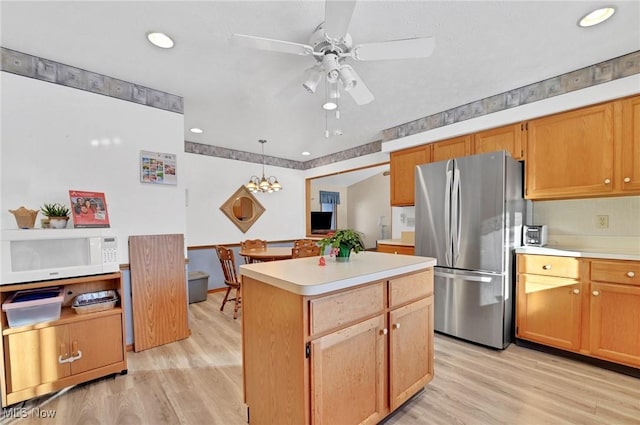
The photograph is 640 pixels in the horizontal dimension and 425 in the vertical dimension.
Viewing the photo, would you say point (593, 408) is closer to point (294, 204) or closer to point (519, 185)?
point (519, 185)

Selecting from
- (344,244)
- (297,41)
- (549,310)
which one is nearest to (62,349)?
(344,244)

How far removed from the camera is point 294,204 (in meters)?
5.91

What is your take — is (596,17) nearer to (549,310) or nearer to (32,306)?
(549,310)

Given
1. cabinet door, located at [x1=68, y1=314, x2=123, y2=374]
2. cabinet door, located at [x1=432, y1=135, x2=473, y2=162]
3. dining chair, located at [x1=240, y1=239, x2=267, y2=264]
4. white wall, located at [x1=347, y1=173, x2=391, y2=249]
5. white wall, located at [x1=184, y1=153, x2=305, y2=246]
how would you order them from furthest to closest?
white wall, located at [x1=347, y1=173, x2=391, y2=249], white wall, located at [x1=184, y1=153, x2=305, y2=246], dining chair, located at [x1=240, y1=239, x2=267, y2=264], cabinet door, located at [x1=432, y1=135, x2=473, y2=162], cabinet door, located at [x1=68, y1=314, x2=123, y2=374]

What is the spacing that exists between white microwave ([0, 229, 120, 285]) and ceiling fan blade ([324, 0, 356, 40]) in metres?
2.10

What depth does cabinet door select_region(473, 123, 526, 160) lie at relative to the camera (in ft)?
8.98

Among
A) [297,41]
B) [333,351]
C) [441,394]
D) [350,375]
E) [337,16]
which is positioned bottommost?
[441,394]

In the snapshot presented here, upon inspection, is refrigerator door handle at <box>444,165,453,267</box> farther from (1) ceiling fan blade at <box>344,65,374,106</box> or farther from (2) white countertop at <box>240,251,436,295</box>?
(1) ceiling fan blade at <box>344,65,374,106</box>

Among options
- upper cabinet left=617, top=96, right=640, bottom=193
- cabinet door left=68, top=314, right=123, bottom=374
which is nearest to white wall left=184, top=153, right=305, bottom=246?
cabinet door left=68, top=314, right=123, bottom=374

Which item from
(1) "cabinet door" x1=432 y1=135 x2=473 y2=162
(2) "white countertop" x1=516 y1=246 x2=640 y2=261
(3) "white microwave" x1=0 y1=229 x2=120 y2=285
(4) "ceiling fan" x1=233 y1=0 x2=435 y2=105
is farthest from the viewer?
(1) "cabinet door" x1=432 y1=135 x2=473 y2=162

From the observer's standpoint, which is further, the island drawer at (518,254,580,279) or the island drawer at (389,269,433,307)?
the island drawer at (518,254,580,279)

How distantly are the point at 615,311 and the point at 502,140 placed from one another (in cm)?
171

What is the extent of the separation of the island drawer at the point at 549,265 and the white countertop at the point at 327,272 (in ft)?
4.12

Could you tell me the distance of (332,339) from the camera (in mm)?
1350
